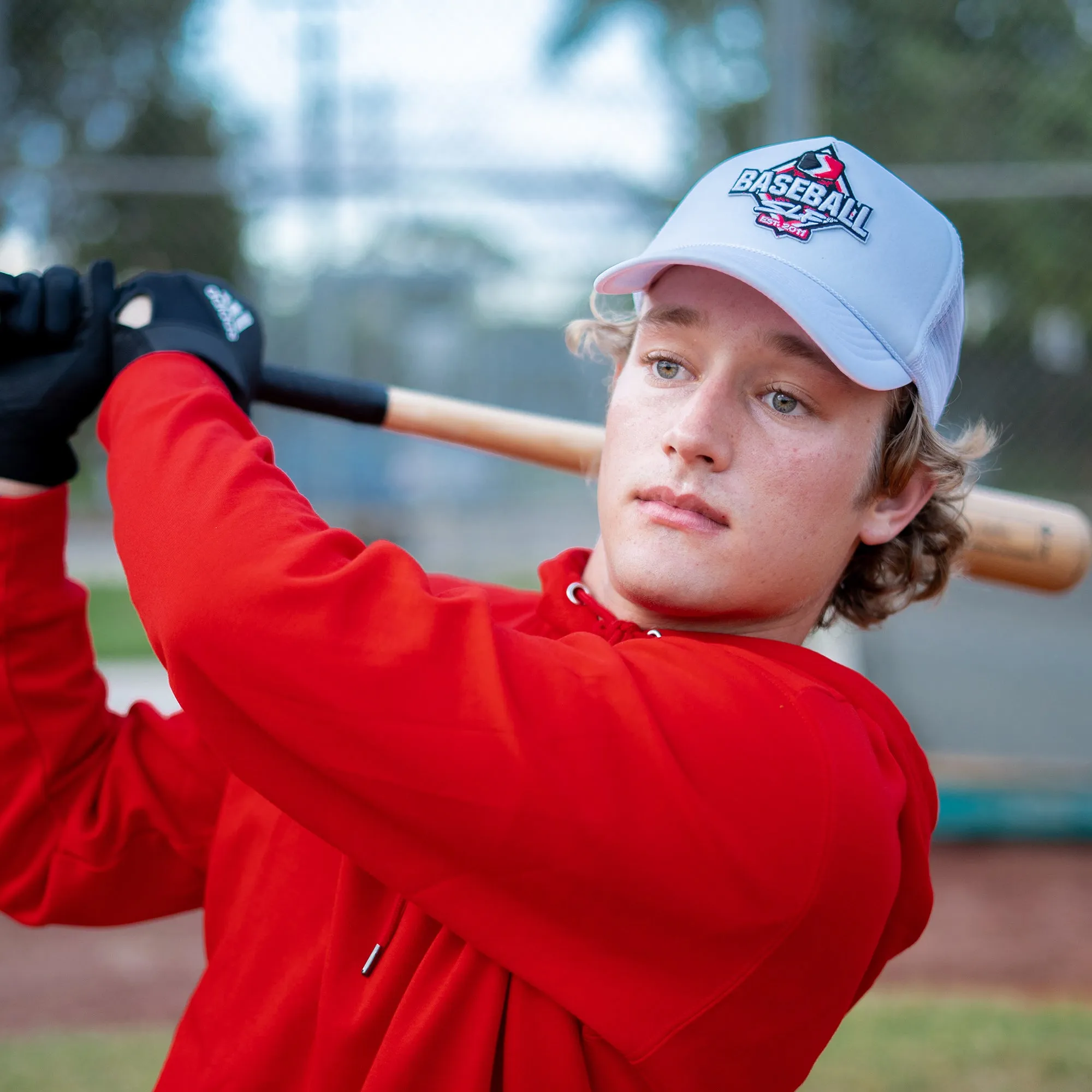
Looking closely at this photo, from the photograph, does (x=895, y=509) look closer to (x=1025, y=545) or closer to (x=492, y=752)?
(x=1025, y=545)

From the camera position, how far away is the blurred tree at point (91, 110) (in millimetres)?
4770

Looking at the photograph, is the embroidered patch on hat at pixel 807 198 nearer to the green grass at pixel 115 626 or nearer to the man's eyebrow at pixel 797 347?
the man's eyebrow at pixel 797 347

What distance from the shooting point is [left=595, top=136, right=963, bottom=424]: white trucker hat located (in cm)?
122

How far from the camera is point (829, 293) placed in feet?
4.03

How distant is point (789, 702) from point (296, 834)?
580 mm

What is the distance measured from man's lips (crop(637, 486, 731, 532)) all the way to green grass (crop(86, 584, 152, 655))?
5.46 meters

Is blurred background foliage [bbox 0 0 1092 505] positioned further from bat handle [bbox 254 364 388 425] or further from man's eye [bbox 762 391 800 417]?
man's eye [bbox 762 391 800 417]

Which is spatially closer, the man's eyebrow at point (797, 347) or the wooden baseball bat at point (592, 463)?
the man's eyebrow at point (797, 347)

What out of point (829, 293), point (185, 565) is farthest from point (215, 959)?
point (829, 293)

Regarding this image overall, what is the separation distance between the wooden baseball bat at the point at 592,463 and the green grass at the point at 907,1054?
198 cm

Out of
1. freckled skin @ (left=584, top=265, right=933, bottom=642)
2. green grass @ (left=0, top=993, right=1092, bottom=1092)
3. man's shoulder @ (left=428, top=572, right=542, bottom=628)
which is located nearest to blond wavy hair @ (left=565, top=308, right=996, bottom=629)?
freckled skin @ (left=584, top=265, right=933, bottom=642)

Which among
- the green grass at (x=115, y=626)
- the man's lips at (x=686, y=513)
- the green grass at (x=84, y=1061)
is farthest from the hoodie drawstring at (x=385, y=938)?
the green grass at (x=115, y=626)

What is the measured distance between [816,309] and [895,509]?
13.2 inches

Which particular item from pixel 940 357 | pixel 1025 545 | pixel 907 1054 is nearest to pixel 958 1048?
pixel 907 1054
